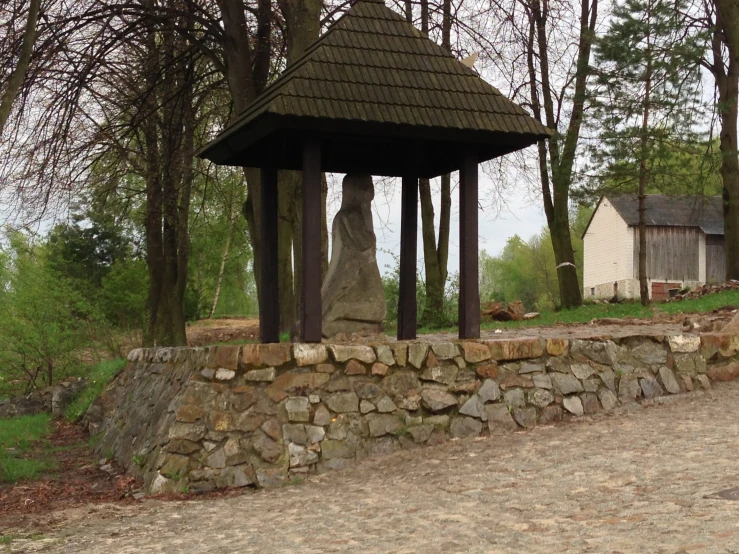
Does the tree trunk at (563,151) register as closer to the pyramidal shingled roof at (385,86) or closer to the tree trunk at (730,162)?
the tree trunk at (730,162)

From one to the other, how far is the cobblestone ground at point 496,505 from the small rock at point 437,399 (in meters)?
0.38

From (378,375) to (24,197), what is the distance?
868 cm

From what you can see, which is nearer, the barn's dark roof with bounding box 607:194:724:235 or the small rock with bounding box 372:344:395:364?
the small rock with bounding box 372:344:395:364

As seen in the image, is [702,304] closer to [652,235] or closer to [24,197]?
[24,197]

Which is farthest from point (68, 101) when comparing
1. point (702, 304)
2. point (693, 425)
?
point (702, 304)

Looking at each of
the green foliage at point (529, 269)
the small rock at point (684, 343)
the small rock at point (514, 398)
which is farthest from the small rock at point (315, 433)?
the green foliage at point (529, 269)

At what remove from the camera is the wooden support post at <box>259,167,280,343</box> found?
885 cm

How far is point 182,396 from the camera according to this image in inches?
283

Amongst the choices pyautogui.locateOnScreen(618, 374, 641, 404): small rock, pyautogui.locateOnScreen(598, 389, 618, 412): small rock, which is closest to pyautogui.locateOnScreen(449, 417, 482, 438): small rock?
pyautogui.locateOnScreen(598, 389, 618, 412): small rock

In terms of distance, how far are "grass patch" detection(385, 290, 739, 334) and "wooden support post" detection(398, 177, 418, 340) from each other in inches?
287

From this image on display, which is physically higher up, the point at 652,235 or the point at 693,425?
the point at 652,235

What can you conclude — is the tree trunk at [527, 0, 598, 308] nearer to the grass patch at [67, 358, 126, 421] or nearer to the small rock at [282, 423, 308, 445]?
the grass patch at [67, 358, 126, 421]

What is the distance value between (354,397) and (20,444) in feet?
19.1

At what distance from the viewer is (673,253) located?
3791cm
